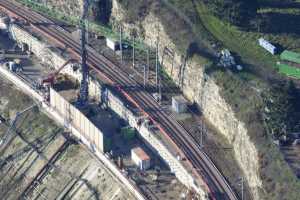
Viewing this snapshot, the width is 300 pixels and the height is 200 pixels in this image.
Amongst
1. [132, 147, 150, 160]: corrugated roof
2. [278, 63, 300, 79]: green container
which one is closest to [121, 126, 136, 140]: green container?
[132, 147, 150, 160]: corrugated roof

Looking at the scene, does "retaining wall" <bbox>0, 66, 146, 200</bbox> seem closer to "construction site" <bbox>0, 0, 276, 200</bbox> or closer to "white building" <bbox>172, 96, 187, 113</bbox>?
"construction site" <bbox>0, 0, 276, 200</bbox>

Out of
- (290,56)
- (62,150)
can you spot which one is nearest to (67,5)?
(62,150)

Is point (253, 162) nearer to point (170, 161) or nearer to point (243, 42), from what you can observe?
point (170, 161)

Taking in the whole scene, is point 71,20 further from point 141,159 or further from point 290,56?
point 141,159

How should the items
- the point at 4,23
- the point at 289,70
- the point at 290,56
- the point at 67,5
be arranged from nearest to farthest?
the point at 289,70 < the point at 290,56 < the point at 4,23 < the point at 67,5

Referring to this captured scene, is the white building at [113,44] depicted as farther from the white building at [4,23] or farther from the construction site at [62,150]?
the white building at [4,23]

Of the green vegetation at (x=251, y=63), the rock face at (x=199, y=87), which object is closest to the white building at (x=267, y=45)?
→ the green vegetation at (x=251, y=63)
